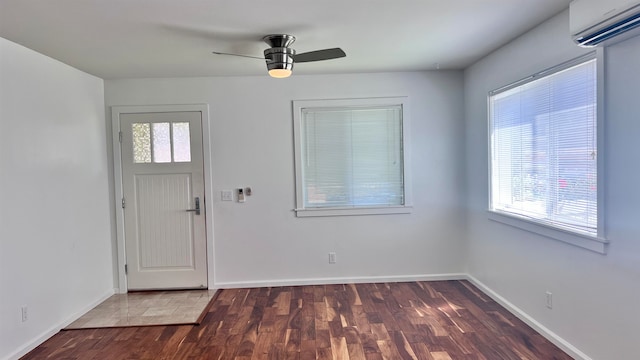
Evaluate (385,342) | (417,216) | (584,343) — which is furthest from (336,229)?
(584,343)

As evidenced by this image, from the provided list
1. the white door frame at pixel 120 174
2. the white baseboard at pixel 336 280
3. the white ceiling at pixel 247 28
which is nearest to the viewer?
the white ceiling at pixel 247 28

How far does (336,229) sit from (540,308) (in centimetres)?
207

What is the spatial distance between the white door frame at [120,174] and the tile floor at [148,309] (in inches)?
10.2

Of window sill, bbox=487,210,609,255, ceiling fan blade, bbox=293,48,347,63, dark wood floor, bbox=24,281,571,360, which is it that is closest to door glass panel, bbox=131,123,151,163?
dark wood floor, bbox=24,281,571,360

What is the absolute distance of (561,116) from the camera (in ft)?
8.43

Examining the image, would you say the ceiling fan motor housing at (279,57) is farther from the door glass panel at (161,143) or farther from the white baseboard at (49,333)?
the white baseboard at (49,333)

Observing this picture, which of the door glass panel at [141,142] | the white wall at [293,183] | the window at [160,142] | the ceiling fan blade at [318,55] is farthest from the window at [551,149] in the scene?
the door glass panel at [141,142]

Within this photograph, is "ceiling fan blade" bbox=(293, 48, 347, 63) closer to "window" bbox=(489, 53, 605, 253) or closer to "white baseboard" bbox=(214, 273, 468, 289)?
"window" bbox=(489, 53, 605, 253)

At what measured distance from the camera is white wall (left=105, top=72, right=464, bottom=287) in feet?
13.4

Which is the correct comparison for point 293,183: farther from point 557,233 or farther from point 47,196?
point 557,233

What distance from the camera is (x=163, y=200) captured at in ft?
13.4

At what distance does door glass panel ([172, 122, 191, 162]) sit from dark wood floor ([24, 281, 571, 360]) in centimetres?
162

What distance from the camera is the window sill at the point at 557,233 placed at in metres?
2.25

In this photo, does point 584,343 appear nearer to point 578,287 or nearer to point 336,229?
point 578,287
